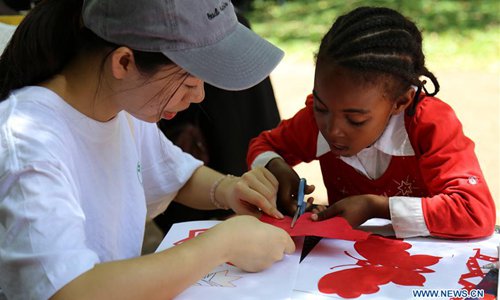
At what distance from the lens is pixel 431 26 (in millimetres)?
7883

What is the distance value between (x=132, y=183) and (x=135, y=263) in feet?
1.49

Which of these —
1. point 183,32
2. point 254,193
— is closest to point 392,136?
point 254,193

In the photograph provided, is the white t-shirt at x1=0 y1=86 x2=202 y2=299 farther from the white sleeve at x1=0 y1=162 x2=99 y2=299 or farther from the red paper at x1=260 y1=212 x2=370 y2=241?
the red paper at x1=260 y1=212 x2=370 y2=241

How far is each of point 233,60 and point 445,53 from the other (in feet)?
18.9

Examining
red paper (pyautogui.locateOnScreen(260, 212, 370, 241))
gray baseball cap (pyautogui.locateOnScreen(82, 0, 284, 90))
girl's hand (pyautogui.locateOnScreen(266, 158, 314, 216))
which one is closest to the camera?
gray baseball cap (pyautogui.locateOnScreen(82, 0, 284, 90))

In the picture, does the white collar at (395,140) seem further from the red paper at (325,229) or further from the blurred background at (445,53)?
A: the blurred background at (445,53)

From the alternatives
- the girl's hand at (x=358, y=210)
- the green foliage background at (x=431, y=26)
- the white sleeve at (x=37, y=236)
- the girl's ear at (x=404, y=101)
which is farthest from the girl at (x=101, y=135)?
the green foliage background at (x=431, y=26)

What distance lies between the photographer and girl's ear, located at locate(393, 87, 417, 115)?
1.84 metres

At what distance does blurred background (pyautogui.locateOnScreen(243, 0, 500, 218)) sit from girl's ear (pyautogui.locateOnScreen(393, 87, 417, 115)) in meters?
1.93

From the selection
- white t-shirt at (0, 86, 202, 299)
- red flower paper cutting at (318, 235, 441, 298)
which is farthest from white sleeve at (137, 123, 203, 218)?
red flower paper cutting at (318, 235, 441, 298)

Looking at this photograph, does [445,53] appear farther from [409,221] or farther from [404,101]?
[409,221]

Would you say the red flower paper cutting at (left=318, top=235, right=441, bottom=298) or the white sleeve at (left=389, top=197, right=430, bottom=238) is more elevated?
the white sleeve at (left=389, top=197, right=430, bottom=238)

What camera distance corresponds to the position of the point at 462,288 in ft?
4.77

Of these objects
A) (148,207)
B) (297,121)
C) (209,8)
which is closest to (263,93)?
(297,121)
